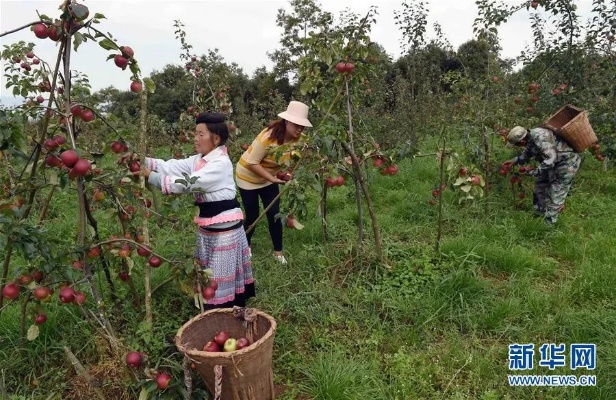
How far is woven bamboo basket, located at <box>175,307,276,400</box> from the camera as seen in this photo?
2072 mm

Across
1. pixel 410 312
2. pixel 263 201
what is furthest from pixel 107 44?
pixel 410 312

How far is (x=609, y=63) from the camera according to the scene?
561cm

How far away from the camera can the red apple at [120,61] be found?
2.00m

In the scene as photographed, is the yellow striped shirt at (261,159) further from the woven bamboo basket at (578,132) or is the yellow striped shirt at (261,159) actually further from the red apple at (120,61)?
the woven bamboo basket at (578,132)

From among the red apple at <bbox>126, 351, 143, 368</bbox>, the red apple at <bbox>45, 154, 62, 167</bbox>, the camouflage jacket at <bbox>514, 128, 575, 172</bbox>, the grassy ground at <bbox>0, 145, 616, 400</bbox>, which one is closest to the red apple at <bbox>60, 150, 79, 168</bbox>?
the red apple at <bbox>45, 154, 62, 167</bbox>

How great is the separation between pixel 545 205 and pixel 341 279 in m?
2.43

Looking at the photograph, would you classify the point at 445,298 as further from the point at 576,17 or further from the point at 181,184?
the point at 576,17

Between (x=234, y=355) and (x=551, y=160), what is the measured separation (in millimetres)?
3658

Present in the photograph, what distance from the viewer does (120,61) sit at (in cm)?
201

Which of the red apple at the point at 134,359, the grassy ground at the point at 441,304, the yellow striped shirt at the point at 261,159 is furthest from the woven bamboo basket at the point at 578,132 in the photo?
the red apple at the point at 134,359

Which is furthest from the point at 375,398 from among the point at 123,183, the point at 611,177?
the point at 611,177

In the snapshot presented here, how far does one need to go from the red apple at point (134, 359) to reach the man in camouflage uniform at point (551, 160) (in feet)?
12.5

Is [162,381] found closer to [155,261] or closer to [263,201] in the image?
[155,261]

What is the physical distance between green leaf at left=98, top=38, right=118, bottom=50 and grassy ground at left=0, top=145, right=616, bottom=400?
Result: 770 mm
